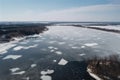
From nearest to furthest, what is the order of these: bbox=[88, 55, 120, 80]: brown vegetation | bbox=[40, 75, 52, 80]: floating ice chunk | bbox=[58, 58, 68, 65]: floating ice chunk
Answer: bbox=[88, 55, 120, 80]: brown vegetation
bbox=[40, 75, 52, 80]: floating ice chunk
bbox=[58, 58, 68, 65]: floating ice chunk

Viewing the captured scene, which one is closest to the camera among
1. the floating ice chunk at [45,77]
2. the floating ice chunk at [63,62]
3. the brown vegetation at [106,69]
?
the brown vegetation at [106,69]

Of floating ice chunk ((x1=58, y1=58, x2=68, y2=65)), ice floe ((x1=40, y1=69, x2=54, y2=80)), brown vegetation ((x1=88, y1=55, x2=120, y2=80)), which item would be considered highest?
brown vegetation ((x1=88, y1=55, x2=120, y2=80))

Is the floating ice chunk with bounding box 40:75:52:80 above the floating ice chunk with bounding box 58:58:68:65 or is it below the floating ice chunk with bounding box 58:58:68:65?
above

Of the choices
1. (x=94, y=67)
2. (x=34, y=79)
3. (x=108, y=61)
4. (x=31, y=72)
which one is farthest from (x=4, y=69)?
(x=108, y=61)

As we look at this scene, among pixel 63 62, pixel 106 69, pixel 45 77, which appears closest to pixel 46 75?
pixel 45 77

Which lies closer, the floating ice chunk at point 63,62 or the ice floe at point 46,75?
the ice floe at point 46,75

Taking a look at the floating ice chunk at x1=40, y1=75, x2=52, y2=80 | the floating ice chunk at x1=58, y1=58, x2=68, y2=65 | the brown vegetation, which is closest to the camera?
the brown vegetation

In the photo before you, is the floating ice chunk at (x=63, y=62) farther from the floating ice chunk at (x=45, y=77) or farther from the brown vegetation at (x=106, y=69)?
the floating ice chunk at (x=45, y=77)

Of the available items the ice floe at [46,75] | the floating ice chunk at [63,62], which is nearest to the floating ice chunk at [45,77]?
the ice floe at [46,75]

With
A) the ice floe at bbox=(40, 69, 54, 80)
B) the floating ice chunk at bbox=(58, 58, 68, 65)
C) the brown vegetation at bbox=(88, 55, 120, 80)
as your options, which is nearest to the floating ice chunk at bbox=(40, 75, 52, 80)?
the ice floe at bbox=(40, 69, 54, 80)

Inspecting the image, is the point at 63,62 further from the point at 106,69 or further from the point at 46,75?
the point at 106,69

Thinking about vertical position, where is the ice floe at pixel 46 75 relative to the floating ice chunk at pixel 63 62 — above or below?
above

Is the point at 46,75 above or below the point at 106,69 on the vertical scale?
below

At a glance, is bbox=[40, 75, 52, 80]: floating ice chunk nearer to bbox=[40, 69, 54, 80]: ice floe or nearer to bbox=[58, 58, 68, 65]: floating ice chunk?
bbox=[40, 69, 54, 80]: ice floe
